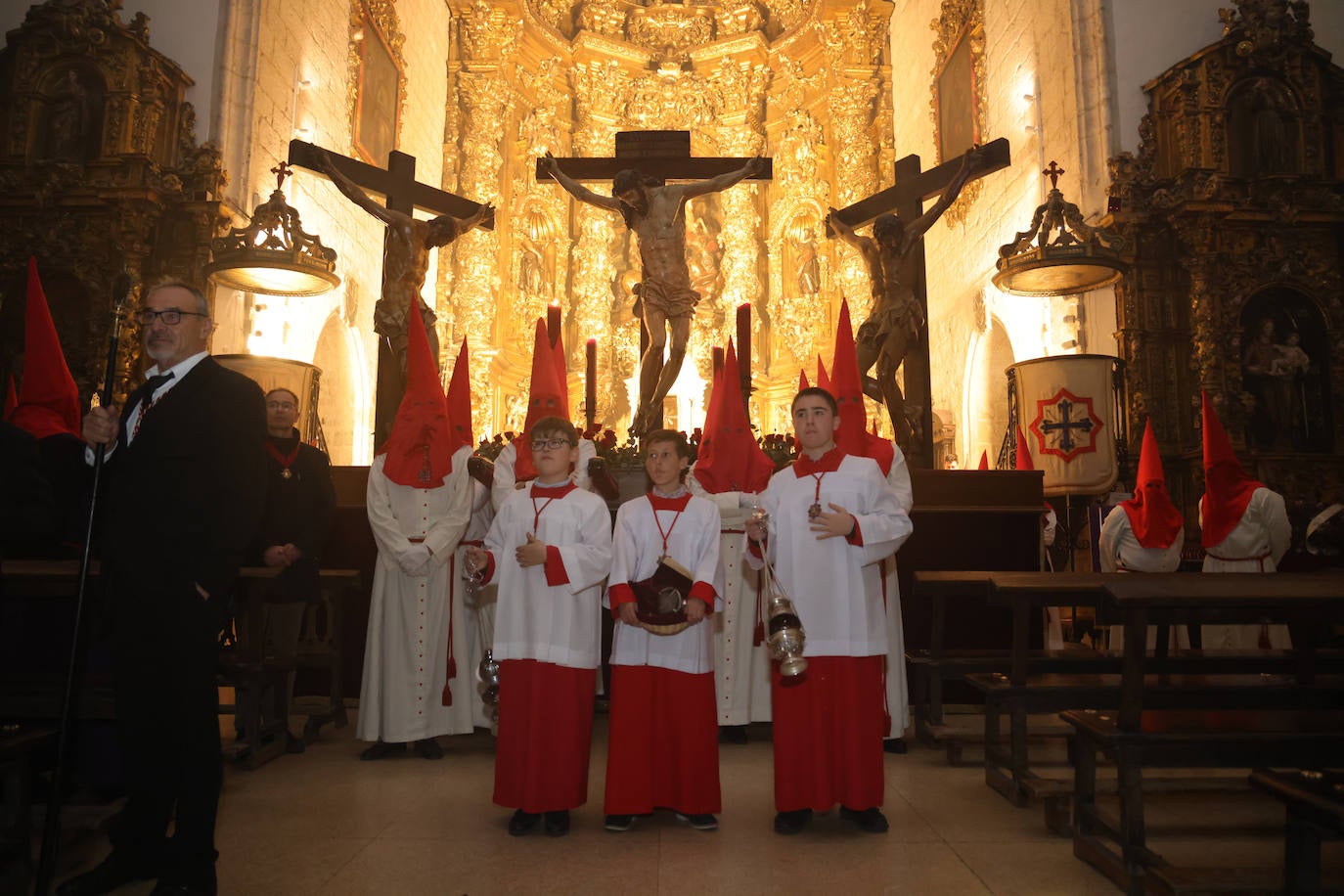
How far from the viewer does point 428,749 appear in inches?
181

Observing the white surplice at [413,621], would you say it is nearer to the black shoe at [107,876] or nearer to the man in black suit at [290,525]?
the man in black suit at [290,525]

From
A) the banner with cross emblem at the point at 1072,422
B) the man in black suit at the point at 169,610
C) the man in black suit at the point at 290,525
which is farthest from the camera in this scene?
the banner with cross emblem at the point at 1072,422

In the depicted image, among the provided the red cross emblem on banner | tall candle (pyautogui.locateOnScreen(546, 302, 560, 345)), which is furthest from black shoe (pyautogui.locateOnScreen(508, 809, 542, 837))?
the red cross emblem on banner

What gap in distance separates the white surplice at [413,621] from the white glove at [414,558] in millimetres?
42

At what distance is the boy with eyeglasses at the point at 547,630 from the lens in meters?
3.28

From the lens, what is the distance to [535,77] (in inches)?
724

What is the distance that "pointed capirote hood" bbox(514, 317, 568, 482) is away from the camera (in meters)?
4.54

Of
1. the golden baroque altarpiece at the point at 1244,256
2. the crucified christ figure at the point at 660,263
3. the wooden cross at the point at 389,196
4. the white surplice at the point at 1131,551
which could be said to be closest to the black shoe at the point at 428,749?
the wooden cross at the point at 389,196

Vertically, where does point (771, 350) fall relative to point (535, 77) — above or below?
below

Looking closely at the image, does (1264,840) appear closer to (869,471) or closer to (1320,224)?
(869,471)

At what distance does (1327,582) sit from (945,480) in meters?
3.04

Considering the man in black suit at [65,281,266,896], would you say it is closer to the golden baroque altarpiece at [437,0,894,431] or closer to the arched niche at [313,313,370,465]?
the arched niche at [313,313,370,465]

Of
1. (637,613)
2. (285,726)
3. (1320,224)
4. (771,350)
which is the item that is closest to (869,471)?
(637,613)

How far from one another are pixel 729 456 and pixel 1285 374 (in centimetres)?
722
